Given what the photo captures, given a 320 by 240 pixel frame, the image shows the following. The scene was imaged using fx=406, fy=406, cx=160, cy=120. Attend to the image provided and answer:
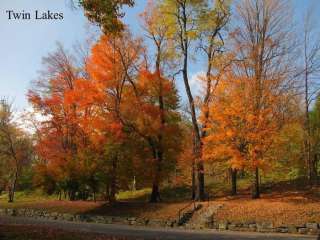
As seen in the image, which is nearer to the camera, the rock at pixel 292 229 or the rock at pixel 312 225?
the rock at pixel 312 225

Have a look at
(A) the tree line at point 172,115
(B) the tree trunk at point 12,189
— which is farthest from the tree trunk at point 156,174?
(B) the tree trunk at point 12,189

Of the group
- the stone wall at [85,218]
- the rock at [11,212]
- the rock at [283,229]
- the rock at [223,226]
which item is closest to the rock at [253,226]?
the rock at [283,229]

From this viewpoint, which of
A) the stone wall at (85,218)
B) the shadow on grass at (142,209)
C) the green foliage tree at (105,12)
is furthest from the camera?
the shadow on grass at (142,209)

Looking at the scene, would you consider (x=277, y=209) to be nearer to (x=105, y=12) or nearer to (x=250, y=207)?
(x=250, y=207)

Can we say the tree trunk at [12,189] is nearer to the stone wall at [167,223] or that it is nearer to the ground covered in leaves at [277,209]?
the stone wall at [167,223]

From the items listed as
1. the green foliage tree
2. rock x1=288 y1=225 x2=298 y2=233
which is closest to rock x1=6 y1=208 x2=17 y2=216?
rock x1=288 y1=225 x2=298 y2=233

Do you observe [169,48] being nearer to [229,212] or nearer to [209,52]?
[209,52]

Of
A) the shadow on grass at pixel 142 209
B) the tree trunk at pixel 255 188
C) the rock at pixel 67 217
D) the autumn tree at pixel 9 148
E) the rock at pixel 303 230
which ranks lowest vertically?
the rock at pixel 303 230

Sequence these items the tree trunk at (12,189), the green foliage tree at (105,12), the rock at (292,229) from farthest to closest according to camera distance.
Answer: the tree trunk at (12,189), the rock at (292,229), the green foliage tree at (105,12)

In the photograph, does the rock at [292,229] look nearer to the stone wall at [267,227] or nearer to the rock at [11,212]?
the stone wall at [267,227]

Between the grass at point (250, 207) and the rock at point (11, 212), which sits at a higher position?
the grass at point (250, 207)

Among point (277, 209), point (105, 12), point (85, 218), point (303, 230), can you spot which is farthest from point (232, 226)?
point (105, 12)

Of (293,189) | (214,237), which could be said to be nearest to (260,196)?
(293,189)

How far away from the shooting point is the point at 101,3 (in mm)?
10633
